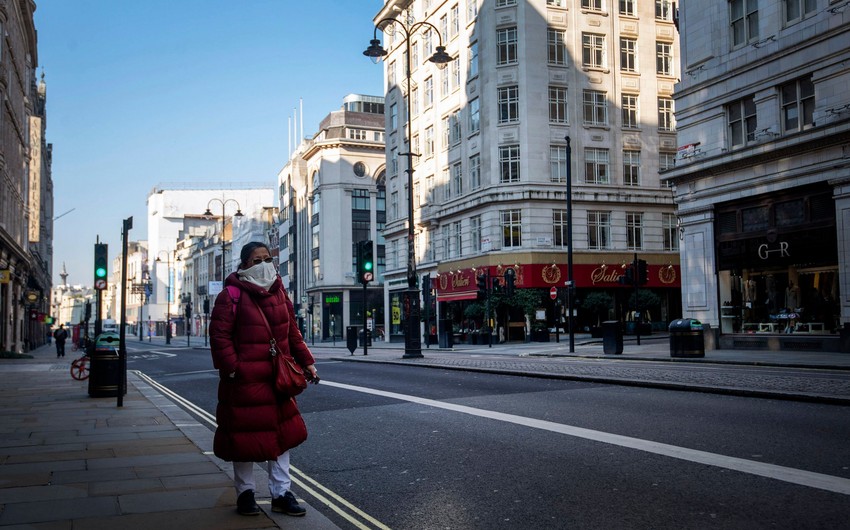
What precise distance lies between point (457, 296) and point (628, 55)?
1717cm

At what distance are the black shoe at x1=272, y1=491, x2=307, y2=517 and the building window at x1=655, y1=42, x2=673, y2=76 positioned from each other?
45.3 m

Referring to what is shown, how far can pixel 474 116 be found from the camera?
45094mm

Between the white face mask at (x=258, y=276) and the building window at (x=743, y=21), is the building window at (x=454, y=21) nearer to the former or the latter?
the building window at (x=743, y=21)

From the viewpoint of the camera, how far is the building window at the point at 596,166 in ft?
144

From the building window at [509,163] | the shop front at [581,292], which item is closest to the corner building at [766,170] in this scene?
the shop front at [581,292]

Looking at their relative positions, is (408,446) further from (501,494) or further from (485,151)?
(485,151)

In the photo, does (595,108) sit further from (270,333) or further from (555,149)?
(270,333)

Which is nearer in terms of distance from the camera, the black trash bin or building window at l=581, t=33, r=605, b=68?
the black trash bin

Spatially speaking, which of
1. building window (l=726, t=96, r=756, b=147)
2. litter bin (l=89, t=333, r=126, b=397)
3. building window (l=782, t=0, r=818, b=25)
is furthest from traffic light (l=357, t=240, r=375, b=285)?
building window (l=782, t=0, r=818, b=25)

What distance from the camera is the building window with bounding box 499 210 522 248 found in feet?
138

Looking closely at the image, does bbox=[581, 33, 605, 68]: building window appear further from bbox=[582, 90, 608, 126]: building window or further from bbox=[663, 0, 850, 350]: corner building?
bbox=[663, 0, 850, 350]: corner building

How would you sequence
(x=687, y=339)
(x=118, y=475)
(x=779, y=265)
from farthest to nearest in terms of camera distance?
1. (x=779, y=265)
2. (x=687, y=339)
3. (x=118, y=475)

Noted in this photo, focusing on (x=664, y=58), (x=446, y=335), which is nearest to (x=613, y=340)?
(x=446, y=335)

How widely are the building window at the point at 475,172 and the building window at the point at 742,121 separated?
65.2 feet
